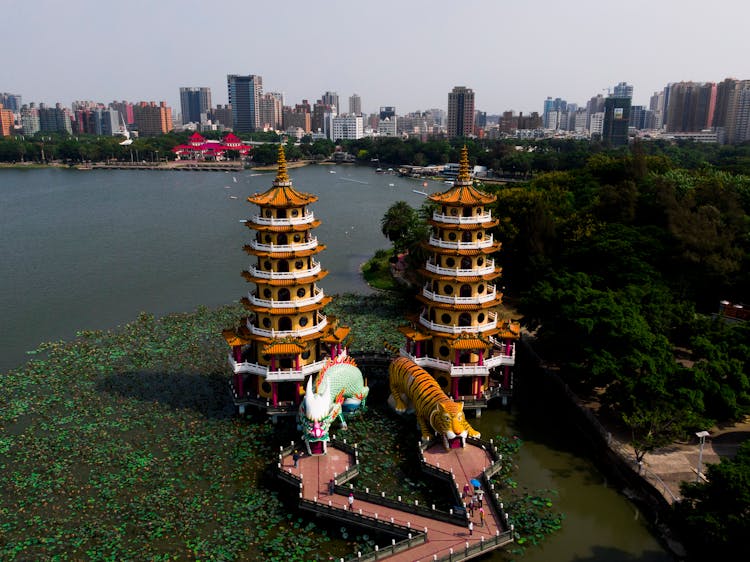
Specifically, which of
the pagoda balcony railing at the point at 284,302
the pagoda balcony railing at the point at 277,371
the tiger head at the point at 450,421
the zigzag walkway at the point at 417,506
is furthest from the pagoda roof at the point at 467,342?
the pagoda balcony railing at the point at 284,302

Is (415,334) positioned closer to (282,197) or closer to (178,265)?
(282,197)

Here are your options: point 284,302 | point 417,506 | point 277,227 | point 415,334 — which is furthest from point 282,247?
point 417,506

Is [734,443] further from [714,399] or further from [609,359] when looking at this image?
[609,359]

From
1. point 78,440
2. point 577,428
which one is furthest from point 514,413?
point 78,440

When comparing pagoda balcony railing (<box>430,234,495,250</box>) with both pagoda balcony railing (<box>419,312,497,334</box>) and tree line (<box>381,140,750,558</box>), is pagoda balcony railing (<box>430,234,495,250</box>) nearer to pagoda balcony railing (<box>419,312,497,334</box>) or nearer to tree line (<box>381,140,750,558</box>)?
pagoda balcony railing (<box>419,312,497,334</box>)

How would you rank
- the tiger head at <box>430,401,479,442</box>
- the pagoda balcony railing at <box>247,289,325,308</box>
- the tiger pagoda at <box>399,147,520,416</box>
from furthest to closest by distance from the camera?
the tiger pagoda at <box>399,147,520,416</box>
the pagoda balcony railing at <box>247,289,325,308</box>
the tiger head at <box>430,401,479,442</box>

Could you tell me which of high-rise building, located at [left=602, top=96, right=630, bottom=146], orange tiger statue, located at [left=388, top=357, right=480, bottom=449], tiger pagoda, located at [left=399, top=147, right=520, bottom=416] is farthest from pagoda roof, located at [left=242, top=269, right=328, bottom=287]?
high-rise building, located at [left=602, top=96, right=630, bottom=146]
